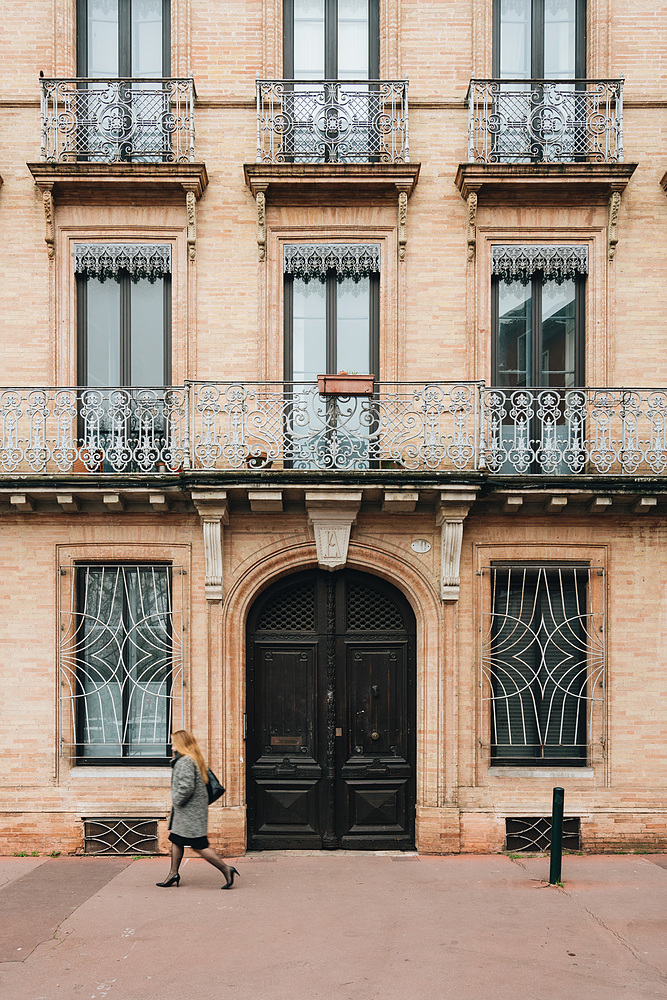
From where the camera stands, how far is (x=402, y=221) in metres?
10.2

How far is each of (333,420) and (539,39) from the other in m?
6.33

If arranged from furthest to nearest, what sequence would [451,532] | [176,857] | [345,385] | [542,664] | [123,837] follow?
[542,664] < [123,837] < [451,532] < [345,385] < [176,857]

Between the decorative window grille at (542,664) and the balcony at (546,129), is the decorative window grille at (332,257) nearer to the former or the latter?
the balcony at (546,129)

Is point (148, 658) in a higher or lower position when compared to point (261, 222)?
lower

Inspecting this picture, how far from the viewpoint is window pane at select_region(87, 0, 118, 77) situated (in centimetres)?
1068

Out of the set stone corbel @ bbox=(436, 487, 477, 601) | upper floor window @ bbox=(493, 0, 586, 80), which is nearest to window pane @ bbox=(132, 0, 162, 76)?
upper floor window @ bbox=(493, 0, 586, 80)

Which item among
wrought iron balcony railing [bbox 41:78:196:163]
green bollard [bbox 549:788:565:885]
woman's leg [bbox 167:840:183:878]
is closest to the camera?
woman's leg [bbox 167:840:183:878]

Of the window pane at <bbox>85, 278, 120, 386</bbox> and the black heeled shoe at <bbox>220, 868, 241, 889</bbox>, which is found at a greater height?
the window pane at <bbox>85, 278, 120, 386</bbox>

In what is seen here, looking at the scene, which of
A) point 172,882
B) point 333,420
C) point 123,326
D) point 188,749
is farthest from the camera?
point 123,326

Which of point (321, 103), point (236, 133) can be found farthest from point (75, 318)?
point (321, 103)

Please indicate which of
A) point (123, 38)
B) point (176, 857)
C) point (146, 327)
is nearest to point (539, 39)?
point (123, 38)

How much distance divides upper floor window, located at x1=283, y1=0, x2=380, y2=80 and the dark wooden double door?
6999mm

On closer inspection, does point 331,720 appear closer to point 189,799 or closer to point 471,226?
point 189,799

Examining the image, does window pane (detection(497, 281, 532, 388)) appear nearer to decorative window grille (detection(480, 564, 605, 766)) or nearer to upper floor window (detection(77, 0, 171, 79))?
decorative window grille (detection(480, 564, 605, 766))
